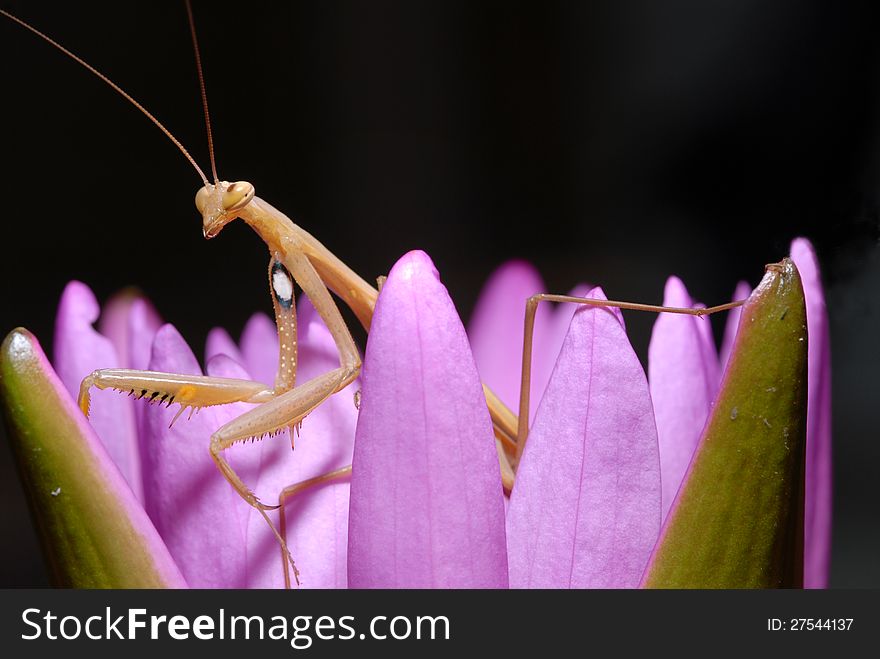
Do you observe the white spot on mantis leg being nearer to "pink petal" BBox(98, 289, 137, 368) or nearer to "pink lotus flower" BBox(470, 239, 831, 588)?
"pink petal" BBox(98, 289, 137, 368)

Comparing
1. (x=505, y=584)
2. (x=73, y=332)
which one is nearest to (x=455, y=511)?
(x=505, y=584)

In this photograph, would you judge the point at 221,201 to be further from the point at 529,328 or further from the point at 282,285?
the point at 529,328

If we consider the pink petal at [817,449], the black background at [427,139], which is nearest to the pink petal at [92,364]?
the black background at [427,139]

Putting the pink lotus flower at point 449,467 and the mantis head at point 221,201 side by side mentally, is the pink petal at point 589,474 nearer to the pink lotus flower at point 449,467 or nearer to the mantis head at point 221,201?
the pink lotus flower at point 449,467

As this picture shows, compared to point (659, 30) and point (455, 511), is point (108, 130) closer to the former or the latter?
point (659, 30)

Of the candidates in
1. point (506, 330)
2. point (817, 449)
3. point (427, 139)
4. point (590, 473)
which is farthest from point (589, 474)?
point (427, 139)

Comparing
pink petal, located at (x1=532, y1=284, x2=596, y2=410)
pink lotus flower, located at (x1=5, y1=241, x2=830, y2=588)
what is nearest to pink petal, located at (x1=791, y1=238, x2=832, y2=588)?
pink lotus flower, located at (x1=5, y1=241, x2=830, y2=588)
